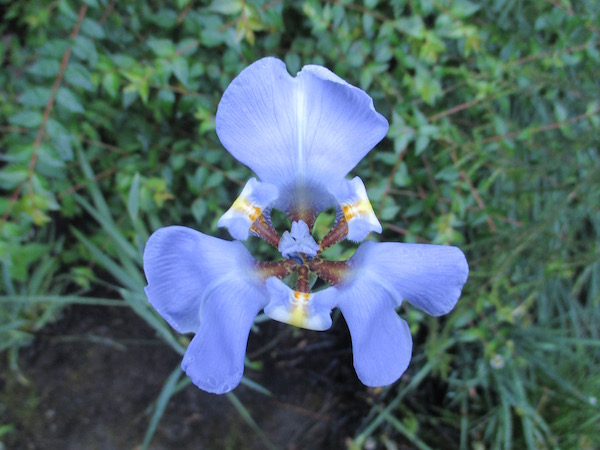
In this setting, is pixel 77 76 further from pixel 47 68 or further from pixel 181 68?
pixel 181 68

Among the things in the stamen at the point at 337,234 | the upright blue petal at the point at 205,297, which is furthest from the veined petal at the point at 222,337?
the stamen at the point at 337,234

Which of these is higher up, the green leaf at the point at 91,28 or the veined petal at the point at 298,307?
the green leaf at the point at 91,28

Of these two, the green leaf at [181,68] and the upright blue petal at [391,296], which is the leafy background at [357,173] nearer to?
the green leaf at [181,68]

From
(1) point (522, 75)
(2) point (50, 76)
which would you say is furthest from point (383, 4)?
(2) point (50, 76)

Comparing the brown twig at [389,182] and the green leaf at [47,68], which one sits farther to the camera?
the brown twig at [389,182]

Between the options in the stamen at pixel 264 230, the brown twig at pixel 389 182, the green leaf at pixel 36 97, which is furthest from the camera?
the brown twig at pixel 389 182

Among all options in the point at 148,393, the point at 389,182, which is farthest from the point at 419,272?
the point at 148,393

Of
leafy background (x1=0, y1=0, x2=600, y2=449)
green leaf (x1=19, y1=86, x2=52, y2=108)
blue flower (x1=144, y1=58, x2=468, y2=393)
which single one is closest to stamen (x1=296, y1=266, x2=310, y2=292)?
blue flower (x1=144, y1=58, x2=468, y2=393)
